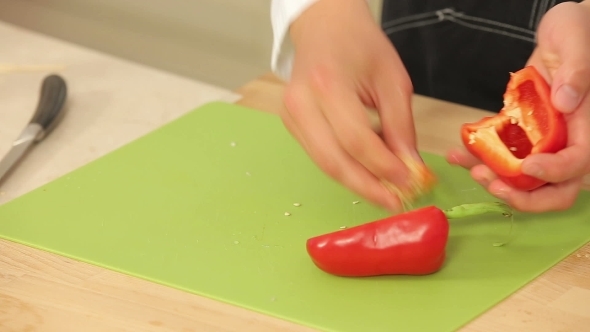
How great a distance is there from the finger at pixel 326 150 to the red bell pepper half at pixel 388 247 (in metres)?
0.04

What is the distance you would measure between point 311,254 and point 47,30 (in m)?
2.08

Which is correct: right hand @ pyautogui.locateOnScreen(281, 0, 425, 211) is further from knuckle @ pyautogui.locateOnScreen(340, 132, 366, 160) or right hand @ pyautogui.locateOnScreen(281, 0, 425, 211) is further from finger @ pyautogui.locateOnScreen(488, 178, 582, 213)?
finger @ pyautogui.locateOnScreen(488, 178, 582, 213)

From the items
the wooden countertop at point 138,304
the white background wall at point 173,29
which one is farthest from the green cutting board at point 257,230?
the white background wall at point 173,29

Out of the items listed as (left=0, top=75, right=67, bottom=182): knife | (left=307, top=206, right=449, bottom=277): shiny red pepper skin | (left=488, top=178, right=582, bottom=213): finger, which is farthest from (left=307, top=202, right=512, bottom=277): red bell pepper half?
(left=0, top=75, right=67, bottom=182): knife

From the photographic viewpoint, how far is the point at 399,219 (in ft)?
3.45

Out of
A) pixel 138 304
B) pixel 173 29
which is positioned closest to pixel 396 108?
pixel 138 304

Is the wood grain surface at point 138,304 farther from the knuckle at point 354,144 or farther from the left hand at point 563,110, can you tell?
the knuckle at point 354,144

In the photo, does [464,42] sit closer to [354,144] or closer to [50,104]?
[354,144]

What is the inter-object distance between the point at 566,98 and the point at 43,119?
0.81 metres

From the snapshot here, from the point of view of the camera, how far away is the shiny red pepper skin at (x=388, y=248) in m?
1.03

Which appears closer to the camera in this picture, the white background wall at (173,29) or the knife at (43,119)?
the knife at (43,119)

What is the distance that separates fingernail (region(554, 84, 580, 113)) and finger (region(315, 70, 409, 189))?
20 centimetres

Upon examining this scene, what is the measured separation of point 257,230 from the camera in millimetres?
1146

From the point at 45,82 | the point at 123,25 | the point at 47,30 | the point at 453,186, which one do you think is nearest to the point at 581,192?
the point at 453,186
